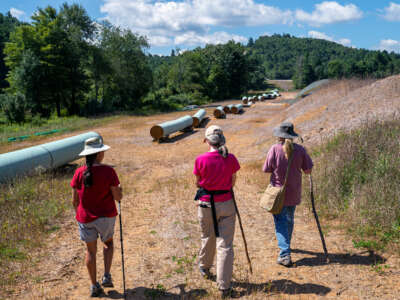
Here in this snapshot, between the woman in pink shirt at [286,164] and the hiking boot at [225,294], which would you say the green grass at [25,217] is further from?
the woman in pink shirt at [286,164]

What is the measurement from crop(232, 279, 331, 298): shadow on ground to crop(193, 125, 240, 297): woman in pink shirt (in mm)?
278

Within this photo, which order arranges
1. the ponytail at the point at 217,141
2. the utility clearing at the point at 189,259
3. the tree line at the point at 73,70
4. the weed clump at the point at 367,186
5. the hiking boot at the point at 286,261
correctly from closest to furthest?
1. the ponytail at the point at 217,141
2. the utility clearing at the point at 189,259
3. the hiking boot at the point at 286,261
4. the weed clump at the point at 367,186
5. the tree line at the point at 73,70

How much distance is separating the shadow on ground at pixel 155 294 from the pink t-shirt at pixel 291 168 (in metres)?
1.84

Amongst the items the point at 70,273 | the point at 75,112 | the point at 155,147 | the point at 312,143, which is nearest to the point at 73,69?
the point at 75,112

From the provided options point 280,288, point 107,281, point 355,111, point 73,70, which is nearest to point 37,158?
point 107,281

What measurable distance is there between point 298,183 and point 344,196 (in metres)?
2.84

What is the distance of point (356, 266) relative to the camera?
4.73 m

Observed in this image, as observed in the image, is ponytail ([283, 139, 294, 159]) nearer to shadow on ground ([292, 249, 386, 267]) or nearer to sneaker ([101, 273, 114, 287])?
shadow on ground ([292, 249, 386, 267])

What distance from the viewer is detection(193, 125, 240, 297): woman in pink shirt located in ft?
12.9

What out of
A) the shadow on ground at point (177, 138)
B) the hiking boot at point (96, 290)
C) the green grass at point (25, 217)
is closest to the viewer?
the hiking boot at point (96, 290)

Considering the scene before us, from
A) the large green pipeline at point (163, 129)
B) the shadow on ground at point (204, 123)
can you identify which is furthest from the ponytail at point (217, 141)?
the shadow on ground at point (204, 123)

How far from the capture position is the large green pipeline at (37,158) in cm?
888

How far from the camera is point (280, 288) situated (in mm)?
4273

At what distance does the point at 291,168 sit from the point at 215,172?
1.36 metres
